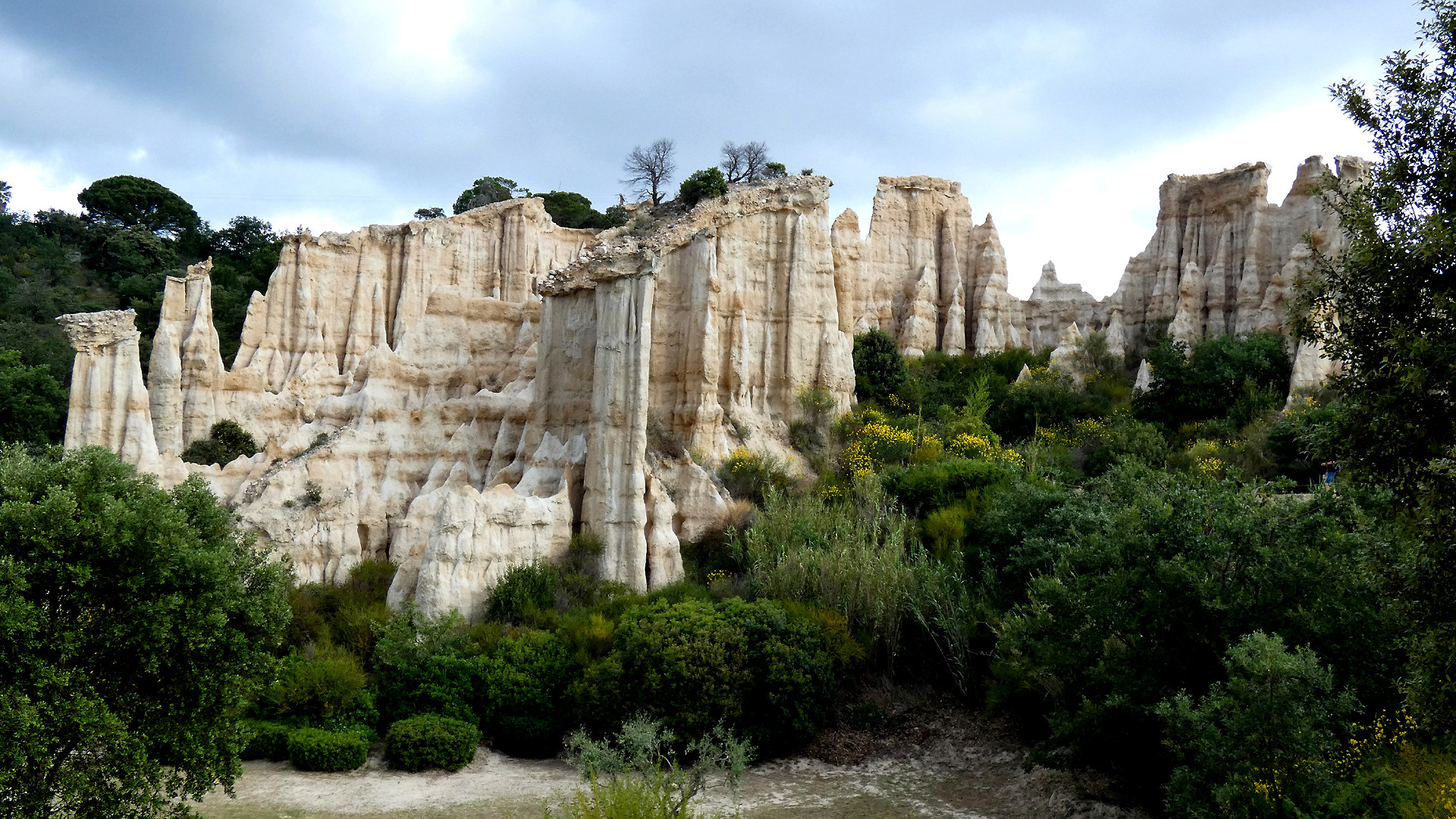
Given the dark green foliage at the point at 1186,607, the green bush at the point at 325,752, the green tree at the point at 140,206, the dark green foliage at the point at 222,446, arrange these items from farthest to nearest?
1. the green tree at the point at 140,206
2. the dark green foliage at the point at 222,446
3. the green bush at the point at 325,752
4. the dark green foliage at the point at 1186,607

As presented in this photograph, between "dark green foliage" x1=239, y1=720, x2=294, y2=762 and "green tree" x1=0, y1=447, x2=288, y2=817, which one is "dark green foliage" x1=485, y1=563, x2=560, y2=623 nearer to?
"dark green foliage" x1=239, y1=720, x2=294, y2=762

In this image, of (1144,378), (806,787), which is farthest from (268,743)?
(1144,378)

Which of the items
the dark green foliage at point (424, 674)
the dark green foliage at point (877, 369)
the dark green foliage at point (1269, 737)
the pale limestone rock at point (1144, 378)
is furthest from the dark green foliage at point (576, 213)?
the dark green foliage at point (1269, 737)

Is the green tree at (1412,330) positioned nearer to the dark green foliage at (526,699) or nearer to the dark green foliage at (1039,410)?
the dark green foliage at (526,699)

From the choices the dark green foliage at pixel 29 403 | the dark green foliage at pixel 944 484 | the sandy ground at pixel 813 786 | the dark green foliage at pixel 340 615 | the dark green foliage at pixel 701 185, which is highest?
the dark green foliage at pixel 701 185

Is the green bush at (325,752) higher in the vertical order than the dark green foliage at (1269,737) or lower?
lower

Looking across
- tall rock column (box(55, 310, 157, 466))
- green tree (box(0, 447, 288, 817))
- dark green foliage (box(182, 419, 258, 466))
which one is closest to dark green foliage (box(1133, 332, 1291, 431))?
green tree (box(0, 447, 288, 817))

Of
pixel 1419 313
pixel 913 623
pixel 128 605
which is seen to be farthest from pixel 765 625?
pixel 1419 313

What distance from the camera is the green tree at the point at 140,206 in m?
60.4

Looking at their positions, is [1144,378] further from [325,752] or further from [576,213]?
[576,213]

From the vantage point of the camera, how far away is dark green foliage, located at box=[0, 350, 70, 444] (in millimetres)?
32094

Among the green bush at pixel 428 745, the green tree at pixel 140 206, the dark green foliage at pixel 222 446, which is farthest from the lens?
the green tree at pixel 140 206

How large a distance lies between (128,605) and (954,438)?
67.5ft

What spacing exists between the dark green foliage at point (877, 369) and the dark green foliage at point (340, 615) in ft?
54.0
